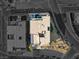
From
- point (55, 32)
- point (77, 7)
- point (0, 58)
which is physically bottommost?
point (0, 58)

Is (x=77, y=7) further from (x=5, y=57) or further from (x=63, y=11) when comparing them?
(x=5, y=57)

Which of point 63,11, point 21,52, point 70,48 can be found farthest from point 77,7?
point 21,52

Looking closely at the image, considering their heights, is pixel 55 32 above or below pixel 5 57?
above

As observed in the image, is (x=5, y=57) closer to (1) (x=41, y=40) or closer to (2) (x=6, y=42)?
(2) (x=6, y=42)

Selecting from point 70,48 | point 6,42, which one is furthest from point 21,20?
point 70,48

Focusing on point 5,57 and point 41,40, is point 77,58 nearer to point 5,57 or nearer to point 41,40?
point 41,40

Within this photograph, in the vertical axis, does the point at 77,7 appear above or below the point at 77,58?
above

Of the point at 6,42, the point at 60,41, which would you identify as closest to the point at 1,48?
the point at 6,42
